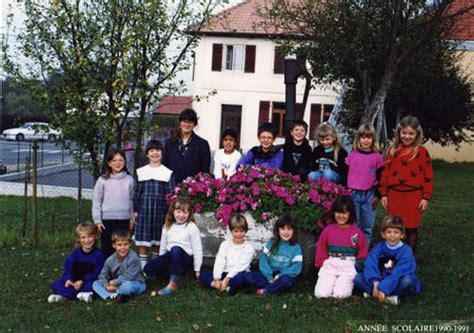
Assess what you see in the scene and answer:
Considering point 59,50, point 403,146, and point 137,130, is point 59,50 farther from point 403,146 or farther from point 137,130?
point 403,146

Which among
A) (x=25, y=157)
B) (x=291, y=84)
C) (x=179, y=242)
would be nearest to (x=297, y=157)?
(x=179, y=242)

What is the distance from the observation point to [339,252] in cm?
630

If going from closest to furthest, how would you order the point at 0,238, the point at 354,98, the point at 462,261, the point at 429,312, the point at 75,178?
the point at 429,312
the point at 462,261
the point at 0,238
the point at 75,178
the point at 354,98

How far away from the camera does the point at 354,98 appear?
70.8ft

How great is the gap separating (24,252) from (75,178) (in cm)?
957

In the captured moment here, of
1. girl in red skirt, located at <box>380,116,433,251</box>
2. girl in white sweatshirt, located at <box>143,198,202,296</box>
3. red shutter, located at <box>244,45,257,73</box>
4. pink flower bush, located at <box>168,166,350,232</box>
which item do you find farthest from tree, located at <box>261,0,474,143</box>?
red shutter, located at <box>244,45,257,73</box>

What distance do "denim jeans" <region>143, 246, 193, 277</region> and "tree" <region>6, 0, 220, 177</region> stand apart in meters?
2.58

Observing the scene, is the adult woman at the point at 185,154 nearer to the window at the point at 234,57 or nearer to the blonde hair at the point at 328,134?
the blonde hair at the point at 328,134

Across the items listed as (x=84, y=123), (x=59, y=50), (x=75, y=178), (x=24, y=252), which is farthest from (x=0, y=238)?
(x=75, y=178)

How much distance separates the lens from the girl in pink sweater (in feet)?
20.1

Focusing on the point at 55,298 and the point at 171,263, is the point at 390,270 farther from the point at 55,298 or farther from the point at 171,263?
the point at 55,298

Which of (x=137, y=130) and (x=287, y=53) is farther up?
(x=287, y=53)

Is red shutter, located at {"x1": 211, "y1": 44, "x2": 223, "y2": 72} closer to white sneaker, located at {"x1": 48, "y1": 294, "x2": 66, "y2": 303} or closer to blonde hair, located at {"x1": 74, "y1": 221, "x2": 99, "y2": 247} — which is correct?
blonde hair, located at {"x1": 74, "y1": 221, "x2": 99, "y2": 247}

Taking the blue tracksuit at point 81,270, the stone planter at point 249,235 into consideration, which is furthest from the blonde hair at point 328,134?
the blue tracksuit at point 81,270
